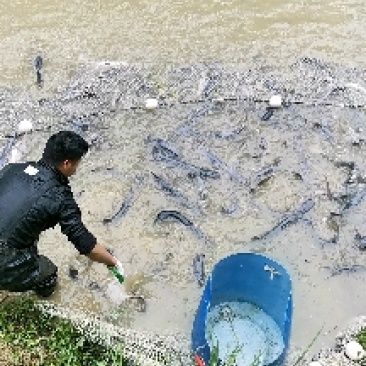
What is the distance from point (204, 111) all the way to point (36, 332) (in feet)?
10.9

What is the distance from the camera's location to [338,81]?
8336 millimetres

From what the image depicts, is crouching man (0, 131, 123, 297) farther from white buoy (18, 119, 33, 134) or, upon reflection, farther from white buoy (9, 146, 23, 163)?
white buoy (18, 119, 33, 134)

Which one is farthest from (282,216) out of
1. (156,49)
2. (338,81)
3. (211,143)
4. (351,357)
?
(156,49)

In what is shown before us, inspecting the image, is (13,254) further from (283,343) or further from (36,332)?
(283,343)

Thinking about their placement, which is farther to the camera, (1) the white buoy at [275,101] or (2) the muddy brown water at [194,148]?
(1) the white buoy at [275,101]

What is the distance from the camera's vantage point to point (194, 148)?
7.52 meters

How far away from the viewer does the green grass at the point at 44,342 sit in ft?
17.9

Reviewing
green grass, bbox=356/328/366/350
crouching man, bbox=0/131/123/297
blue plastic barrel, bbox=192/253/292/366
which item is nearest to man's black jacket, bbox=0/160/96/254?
crouching man, bbox=0/131/123/297

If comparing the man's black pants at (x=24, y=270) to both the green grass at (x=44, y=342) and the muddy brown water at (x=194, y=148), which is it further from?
the muddy brown water at (x=194, y=148)

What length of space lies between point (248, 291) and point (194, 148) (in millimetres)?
2050

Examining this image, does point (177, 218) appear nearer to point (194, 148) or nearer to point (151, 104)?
point (194, 148)

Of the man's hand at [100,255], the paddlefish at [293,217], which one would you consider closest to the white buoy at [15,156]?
the man's hand at [100,255]

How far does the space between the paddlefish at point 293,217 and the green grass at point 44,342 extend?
191 cm

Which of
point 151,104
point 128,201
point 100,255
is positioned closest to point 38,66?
point 151,104
